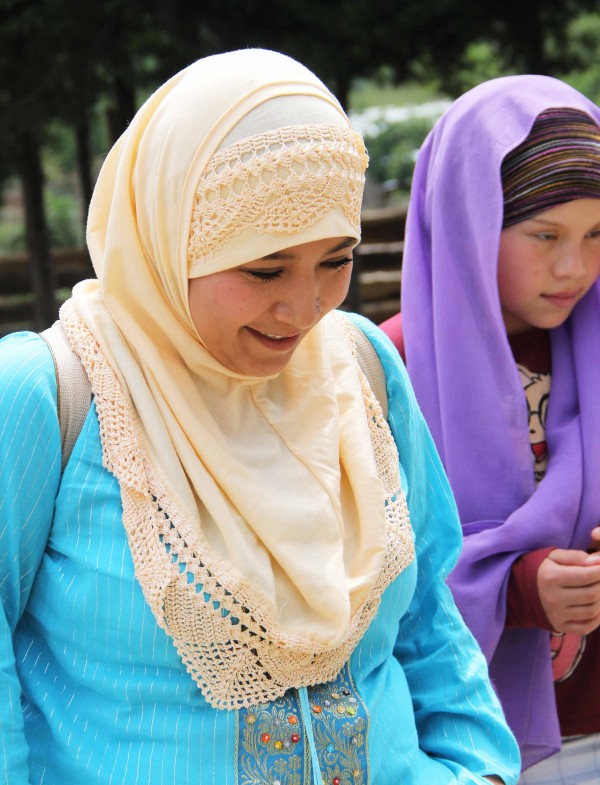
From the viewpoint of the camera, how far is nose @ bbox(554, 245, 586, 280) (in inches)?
102

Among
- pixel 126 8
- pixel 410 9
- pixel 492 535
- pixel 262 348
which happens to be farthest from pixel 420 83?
pixel 262 348

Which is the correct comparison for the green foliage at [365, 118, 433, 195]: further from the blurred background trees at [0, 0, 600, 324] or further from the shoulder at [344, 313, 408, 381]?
the shoulder at [344, 313, 408, 381]

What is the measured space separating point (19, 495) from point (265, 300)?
494 mm

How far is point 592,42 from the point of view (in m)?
7.34

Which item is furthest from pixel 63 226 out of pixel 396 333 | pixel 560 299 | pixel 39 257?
pixel 560 299

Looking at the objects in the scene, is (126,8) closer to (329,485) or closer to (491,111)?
(491,111)

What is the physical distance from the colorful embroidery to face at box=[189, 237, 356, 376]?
558mm

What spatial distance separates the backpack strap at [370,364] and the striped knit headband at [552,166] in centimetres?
Result: 68

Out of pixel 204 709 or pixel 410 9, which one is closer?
pixel 204 709

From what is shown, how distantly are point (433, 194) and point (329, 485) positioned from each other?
1089mm

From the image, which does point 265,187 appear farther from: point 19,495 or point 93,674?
point 93,674

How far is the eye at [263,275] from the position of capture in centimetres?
180

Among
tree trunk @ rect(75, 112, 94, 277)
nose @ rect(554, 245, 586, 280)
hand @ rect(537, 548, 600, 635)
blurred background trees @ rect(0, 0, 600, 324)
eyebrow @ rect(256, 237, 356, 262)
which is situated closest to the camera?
eyebrow @ rect(256, 237, 356, 262)

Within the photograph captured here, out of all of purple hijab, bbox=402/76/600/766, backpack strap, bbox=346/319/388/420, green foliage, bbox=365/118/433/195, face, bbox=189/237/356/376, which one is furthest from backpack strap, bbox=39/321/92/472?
green foliage, bbox=365/118/433/195
